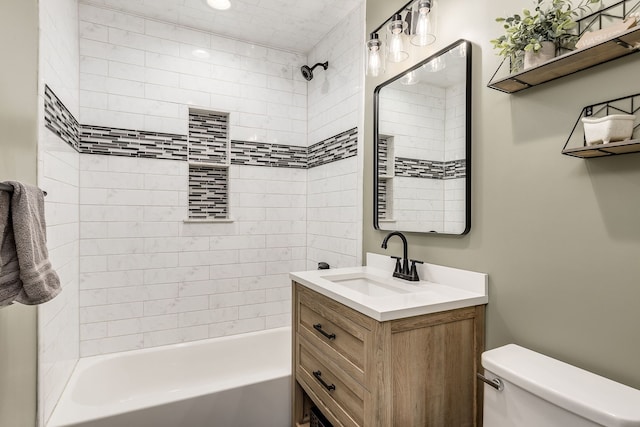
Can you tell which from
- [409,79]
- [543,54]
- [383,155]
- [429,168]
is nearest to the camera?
[543,54]

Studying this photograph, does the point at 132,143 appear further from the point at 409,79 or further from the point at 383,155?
the point at 409,79

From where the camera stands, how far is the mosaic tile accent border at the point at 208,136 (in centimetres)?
270

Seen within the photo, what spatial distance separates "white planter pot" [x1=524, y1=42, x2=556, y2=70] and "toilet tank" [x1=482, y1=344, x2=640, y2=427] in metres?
0.99

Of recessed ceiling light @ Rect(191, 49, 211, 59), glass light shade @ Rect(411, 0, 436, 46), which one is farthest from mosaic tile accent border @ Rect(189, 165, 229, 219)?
glass light shade @ Rect(411, 0, 436, 46)

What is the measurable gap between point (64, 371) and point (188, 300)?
2.80 feet

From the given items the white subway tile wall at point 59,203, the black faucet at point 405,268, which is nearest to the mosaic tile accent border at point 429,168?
the black faucet at point 405,268

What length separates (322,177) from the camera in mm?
2795

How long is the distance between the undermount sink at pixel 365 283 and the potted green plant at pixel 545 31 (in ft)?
3.79

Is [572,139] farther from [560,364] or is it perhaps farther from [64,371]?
[64,371]

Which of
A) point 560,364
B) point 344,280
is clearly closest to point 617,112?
point 560,364

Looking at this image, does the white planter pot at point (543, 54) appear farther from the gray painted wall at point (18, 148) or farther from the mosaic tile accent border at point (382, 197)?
the gray painted wall at point (18, 148)

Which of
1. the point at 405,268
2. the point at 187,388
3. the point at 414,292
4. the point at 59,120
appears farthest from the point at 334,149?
the point at 187,388

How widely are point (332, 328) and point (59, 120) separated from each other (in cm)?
181

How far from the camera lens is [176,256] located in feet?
8.53
